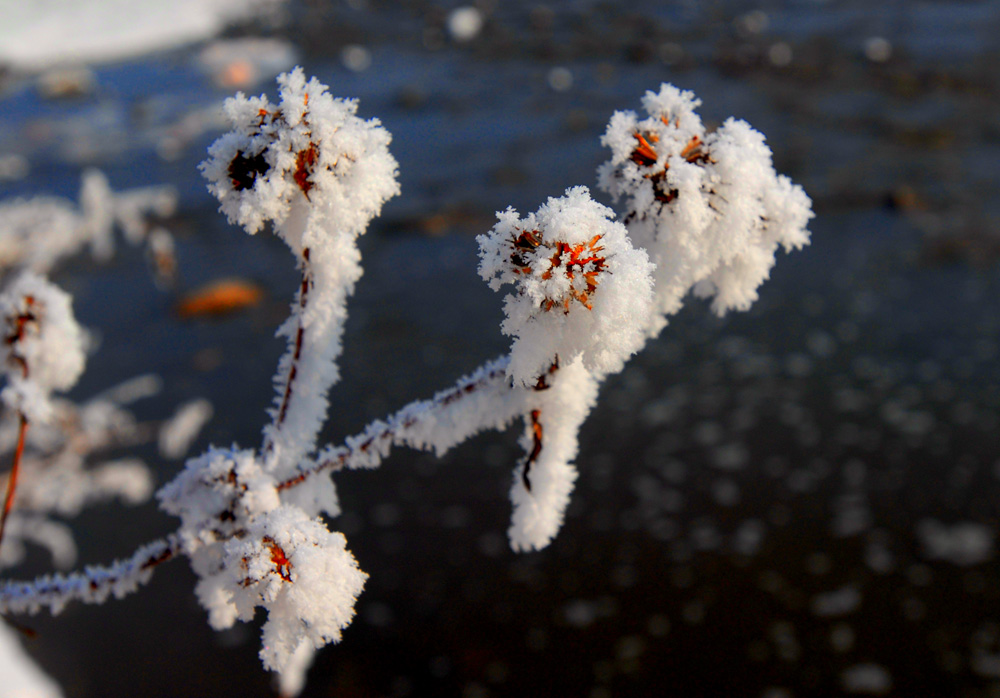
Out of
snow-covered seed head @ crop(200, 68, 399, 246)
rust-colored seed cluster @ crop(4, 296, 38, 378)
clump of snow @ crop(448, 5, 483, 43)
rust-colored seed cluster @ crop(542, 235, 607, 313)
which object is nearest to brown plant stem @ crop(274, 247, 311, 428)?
snow-covered seed head @ crop(200, 68, 399, 246)

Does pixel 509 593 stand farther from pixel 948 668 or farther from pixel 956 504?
pixel 956 504

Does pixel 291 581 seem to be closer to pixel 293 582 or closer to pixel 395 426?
pixel 293 582

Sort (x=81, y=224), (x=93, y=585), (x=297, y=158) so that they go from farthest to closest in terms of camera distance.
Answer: (x=81, y=224) → (x=93, y=585) → (x=297, y=158)

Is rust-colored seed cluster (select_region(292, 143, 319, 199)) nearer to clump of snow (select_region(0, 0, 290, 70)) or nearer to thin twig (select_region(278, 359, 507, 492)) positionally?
thin twig (select_region(278, 359, 507, 492))

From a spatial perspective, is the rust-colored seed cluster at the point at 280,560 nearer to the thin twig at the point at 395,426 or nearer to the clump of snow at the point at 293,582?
the clump of snow at the point at 293,582

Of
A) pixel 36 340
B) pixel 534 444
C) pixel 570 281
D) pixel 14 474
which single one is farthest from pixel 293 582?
pixel 36 340

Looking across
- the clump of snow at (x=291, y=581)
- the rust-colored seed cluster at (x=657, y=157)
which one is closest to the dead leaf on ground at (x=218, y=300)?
the clump of snow at (x=291, y=581)

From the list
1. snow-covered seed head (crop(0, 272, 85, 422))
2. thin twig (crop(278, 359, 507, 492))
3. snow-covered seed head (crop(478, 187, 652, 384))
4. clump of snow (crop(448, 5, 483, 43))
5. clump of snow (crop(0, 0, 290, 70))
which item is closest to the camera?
snow-covered seed head (crop(478, 187, 652, 384))
